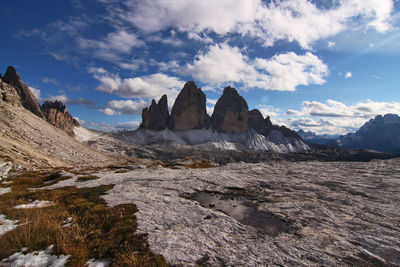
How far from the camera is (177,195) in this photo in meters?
17.8

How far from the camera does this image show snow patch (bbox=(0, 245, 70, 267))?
23.8 feet

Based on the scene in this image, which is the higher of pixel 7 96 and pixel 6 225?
pixel 7 96

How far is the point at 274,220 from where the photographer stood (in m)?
12.4

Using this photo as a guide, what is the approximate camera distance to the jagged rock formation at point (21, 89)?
125 meters

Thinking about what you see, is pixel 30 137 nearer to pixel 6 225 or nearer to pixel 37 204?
pixel 37 204

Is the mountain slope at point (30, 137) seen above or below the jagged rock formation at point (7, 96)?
below

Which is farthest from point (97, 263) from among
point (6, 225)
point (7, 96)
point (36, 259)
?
point (7, 96)

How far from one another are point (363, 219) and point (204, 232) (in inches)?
393

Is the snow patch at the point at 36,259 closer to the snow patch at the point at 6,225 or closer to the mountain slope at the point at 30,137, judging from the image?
the snow patch at the point at 6,225

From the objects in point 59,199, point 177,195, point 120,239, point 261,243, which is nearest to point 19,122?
point 59,199

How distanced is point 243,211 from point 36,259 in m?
11.8

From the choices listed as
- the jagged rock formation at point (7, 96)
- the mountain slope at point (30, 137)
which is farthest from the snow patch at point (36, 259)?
the jagged rock formation at point (7, 96)

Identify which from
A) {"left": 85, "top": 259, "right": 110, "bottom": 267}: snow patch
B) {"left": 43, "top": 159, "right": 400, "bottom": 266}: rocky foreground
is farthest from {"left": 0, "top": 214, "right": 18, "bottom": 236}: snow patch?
{"left": 43, "top": 159, "right": 400, "bottom": 266}: rocky foreground

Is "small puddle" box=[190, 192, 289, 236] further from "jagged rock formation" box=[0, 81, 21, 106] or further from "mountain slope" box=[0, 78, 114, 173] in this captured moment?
"jagged rock formation" box=[0, 81, 21, 106]
